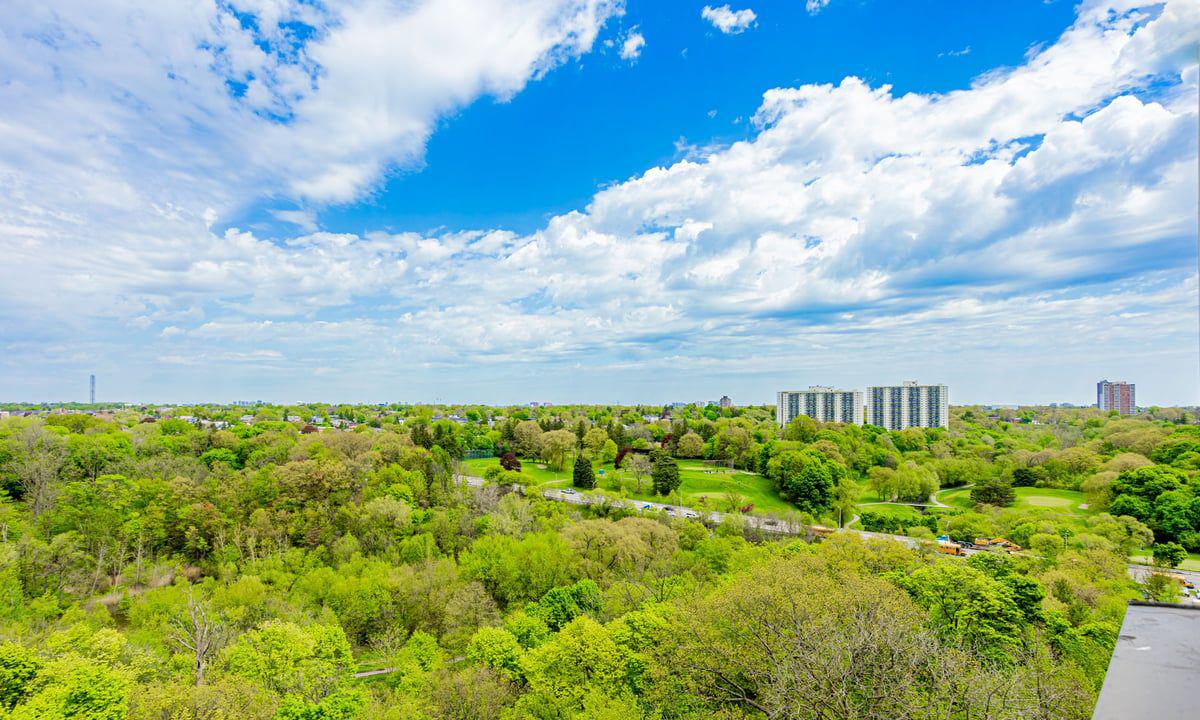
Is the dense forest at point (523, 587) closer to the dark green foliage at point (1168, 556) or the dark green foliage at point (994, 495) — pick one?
the dark green foliage at point (1168, 556)

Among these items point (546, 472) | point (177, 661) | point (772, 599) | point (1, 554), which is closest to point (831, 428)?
point (546, 472)

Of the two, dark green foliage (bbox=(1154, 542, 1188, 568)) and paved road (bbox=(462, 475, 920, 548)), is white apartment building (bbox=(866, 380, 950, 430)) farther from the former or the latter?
dark green foliage (bbox=(1154, 542, 1188, 568))

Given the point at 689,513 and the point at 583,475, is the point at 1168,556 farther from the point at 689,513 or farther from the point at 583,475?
the point at 583,475

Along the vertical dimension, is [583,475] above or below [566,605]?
above

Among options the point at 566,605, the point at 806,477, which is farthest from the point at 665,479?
the point at 566,605

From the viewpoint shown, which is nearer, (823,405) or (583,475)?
(583,475)
